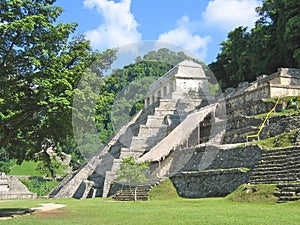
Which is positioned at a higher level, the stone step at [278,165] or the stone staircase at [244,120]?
the stone staircase at [244,120]

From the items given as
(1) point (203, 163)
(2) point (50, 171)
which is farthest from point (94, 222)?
(2) point (50, 171)

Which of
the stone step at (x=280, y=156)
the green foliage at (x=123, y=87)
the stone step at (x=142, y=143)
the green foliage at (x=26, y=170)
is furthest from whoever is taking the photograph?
the green foliage at (x=26, y=170)

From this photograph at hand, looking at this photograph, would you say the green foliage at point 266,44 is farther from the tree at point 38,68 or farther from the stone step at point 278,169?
the tree at point 38,68

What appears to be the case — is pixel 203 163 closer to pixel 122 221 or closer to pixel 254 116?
pixel 254 116

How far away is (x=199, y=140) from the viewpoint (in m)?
27.5

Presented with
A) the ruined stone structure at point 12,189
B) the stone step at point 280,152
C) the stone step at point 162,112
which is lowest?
the ruined stone structure at point 12,189

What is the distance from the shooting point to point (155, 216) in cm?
1234

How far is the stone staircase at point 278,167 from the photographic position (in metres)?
16.1

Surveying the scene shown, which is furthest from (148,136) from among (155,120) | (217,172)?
(217,172)

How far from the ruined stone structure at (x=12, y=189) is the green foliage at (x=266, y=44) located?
2215 centimetres

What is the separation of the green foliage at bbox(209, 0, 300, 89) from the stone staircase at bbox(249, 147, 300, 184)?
15.3m

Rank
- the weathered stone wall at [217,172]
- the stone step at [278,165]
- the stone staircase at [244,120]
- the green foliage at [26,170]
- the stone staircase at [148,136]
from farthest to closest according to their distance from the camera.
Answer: the green foliage at [26,170] → the stone staircase at [148,136] → the stone staircase at [244,120] → the weathered stone wall at [217,172] → the stone step at [278,165]

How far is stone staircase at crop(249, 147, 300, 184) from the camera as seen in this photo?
16.1m

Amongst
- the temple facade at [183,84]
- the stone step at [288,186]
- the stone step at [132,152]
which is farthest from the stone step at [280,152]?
the temple facade at [183,84]
